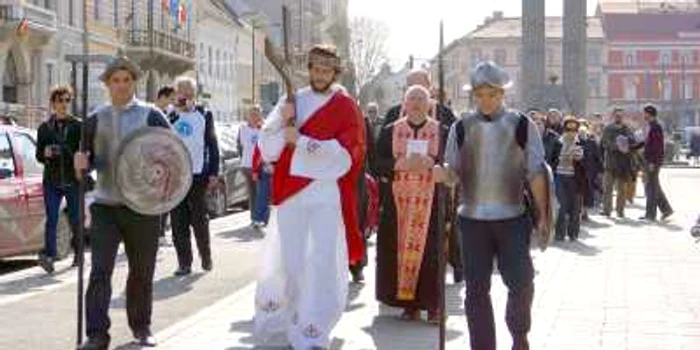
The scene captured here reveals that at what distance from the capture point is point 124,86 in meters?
8.77

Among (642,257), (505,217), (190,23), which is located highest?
(190,23)

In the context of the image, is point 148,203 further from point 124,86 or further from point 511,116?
point 511,116

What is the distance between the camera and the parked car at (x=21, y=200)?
13.5 metres

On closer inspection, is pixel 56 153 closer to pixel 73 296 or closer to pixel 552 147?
pixel 73 296

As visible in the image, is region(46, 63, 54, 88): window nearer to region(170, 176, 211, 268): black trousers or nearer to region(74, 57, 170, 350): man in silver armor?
region(170, 176, 211, 268): black trousers

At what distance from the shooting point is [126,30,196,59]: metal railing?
55875 mm

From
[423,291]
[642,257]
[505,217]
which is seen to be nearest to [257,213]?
[642,257]

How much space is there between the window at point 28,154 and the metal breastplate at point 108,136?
568 centimetres

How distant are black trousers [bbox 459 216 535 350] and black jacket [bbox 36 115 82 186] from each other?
6440mm

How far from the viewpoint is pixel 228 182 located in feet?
76.4

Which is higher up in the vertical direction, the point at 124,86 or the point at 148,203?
the point at 124,86

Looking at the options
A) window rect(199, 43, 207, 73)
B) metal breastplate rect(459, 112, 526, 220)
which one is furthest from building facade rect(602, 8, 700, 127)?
metal breastplate rect(459, 112, 526, 220)

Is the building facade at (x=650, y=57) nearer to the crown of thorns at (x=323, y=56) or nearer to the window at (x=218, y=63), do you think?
the window at (x=218, y=63)

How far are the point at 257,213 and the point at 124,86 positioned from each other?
10417 millimetres
